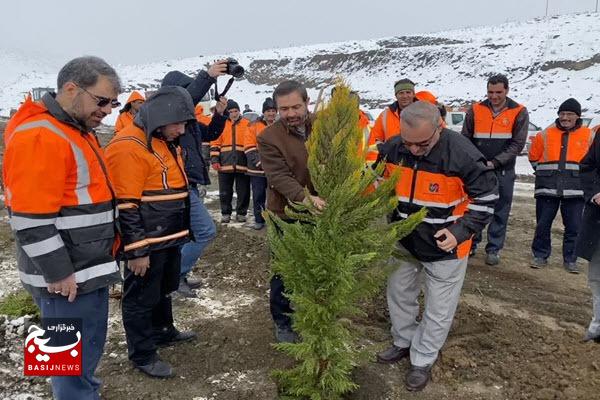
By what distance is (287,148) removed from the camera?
11.8 feet

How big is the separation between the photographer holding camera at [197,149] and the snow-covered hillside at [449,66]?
2633 cm

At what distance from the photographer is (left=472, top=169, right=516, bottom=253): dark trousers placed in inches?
234

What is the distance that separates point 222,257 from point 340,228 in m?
3.94

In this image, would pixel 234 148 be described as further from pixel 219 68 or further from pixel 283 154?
pixel 283 154

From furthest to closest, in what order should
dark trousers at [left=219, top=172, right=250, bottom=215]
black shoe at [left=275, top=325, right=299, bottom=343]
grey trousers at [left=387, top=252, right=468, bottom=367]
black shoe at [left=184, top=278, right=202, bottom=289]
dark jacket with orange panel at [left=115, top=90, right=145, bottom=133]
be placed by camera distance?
dark trousers at [left=219, top=172, right=250, bottom=215] < dark jacket with orange panel at [left=115, top=90, right=145, bottom=133] < black shoe at [left=184, top=278, right=202, bottom=289] < black shoe at [left=275, top=325, right=299, bottom=343] < grey trousers at [left=387, top=252, right=468, bottom=367]

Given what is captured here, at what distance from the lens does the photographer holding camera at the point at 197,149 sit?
14.0 ft

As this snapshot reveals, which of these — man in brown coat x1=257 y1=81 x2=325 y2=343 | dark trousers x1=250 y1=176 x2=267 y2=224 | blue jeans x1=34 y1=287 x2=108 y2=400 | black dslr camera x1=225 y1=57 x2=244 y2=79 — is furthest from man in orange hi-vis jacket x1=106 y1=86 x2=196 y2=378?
dark trousers x1=250 y1=176 x2=267 y2=224

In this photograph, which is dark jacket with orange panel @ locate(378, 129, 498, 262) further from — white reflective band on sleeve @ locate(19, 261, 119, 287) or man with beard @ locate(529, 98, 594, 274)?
man with beard @ locate(529, 98, 594, 274)

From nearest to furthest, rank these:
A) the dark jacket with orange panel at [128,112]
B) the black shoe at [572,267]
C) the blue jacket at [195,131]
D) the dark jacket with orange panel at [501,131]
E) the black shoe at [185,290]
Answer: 1. the blue jacket at [195,131]
2. the black shoe at [185,290]
3. the dark jacket with orange panel at [128,112]
4. the dark jacket with orange panel at [501,131]
5. the black shoe at [572,267]

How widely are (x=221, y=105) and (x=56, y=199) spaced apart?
2.59 meters

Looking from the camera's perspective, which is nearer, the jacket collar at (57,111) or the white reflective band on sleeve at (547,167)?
the jacket collar at (57,111)

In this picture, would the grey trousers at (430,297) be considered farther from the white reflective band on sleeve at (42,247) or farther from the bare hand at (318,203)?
the white reflective band on sleeve at (42,247)

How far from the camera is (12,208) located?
7.80 feet

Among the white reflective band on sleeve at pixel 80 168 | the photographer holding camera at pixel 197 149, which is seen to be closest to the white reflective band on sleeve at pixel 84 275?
the white reflective band on sleeve at pixel 80 168
